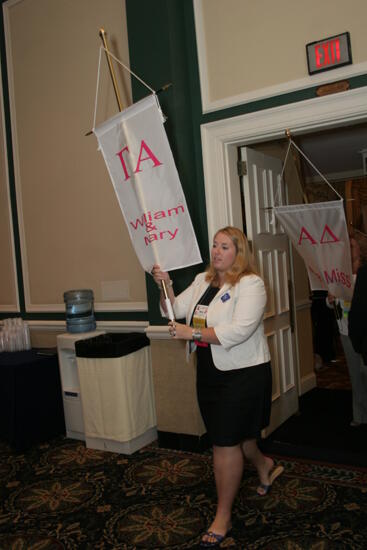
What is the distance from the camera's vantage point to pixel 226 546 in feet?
7.86

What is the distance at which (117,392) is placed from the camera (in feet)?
11.9

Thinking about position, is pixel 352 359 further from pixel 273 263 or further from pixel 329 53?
pixel 329 53

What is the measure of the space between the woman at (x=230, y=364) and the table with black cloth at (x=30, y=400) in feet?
6.04

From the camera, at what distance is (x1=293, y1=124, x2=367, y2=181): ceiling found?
6.28 metres

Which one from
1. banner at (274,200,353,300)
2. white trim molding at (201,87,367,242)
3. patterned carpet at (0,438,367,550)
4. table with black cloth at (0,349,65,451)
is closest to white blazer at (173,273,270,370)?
patterned carpet at (0,438,367,550)

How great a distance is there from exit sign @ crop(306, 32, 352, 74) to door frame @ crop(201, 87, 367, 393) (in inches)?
6.8

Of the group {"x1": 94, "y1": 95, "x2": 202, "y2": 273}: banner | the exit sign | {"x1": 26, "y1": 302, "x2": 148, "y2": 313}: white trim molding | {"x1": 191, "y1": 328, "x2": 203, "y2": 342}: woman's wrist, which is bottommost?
{"x1": 26, "y1": 302, "x2": 148, "y2": 313}: white trim molding

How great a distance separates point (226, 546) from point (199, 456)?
3.65ft

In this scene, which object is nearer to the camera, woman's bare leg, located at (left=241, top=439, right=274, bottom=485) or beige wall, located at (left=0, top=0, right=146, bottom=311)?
woman's bare leg, located at (left=241, top=439, right=274, bottom=485)

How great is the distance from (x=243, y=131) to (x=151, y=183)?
874 millimetres

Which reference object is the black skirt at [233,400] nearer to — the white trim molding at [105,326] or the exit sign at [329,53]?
the white trim molding at [105,326]

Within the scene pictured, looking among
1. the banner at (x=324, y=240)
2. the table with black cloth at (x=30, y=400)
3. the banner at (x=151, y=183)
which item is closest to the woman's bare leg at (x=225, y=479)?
the banner at (x=151, y=183)

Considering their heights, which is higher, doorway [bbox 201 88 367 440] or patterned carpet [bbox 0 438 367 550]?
doorway [bbox 201 88 367 440]

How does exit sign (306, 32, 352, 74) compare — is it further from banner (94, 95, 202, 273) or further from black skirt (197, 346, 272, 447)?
black skirt (197, 346, 272, 447)
